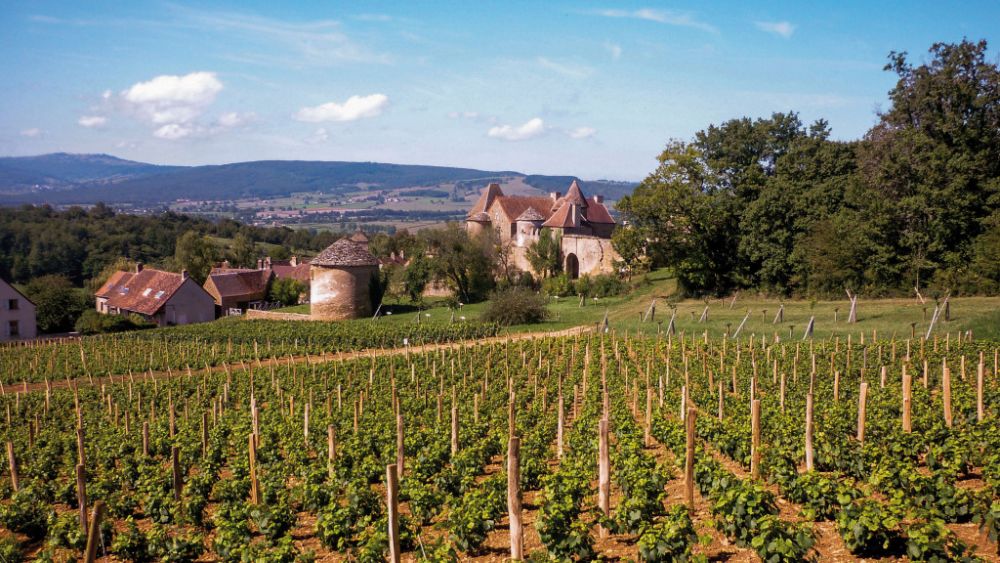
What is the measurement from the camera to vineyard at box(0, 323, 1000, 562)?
780 centimetres

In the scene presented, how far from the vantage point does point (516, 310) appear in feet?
131

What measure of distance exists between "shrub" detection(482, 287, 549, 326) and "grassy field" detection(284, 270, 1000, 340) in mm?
928

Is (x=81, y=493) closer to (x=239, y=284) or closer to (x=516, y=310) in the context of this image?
(x=516, y=310)

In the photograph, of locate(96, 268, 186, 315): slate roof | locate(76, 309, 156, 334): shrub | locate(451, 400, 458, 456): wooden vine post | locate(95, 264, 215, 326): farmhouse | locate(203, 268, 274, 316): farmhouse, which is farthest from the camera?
locate(203, 268, 274, 316): farmhouse

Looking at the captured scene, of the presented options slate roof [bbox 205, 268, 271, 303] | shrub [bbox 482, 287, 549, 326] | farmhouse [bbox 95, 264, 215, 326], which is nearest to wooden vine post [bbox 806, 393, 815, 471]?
shrub [bbox 482, 287, 549, 326]

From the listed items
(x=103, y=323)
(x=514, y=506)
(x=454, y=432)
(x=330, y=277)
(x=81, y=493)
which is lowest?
(x=103, y=323)

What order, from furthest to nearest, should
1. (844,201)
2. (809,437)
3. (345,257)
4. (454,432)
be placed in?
(345,257) < (844,201) < (454,432) < (809,437)

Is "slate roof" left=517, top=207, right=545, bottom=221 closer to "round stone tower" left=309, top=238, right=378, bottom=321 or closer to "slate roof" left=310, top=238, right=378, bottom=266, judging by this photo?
"slate roof" left=310, top=238, right=378, bottom=266

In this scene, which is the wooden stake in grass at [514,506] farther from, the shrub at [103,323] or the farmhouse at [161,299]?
the farmhouse at [161,299]

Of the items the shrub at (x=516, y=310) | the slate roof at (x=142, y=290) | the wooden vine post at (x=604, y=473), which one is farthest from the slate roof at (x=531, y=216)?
the wooden vine post at (x=604, y=473)

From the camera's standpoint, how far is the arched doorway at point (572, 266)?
58.2 metres

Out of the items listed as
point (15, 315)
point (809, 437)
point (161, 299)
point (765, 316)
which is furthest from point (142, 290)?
point (809, 437)

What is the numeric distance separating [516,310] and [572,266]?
19.5m

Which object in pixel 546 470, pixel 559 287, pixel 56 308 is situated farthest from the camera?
pixel 559 287
